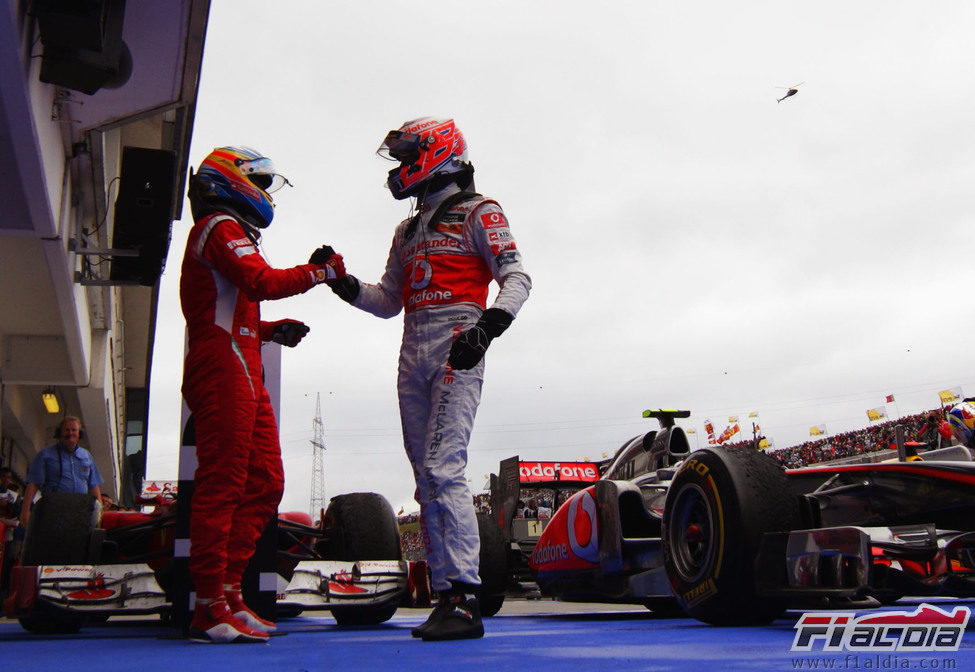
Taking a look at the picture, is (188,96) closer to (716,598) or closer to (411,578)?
(411,578)

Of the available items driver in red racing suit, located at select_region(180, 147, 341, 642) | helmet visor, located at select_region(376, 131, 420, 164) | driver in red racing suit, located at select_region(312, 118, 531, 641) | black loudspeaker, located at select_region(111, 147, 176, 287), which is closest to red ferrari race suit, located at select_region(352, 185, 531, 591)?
driver in red racing suit, located at select_region(312, 118, 531, 641)

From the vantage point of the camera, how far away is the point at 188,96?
8047mm

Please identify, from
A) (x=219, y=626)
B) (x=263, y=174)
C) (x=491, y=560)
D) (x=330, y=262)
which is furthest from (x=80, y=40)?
(x=491, y=560)

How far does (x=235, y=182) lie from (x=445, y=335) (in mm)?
1082

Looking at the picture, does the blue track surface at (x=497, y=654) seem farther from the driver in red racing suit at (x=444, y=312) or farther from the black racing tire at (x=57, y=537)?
the black racing tire at (x=57, y=537)

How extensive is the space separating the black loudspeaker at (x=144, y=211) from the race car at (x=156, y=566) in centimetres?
358

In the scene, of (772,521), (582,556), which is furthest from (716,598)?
(582,556)

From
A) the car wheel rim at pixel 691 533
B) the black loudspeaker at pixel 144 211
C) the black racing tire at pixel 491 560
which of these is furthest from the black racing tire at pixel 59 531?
the black loudspeaker at pixel 144 211

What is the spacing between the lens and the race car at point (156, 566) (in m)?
3.83

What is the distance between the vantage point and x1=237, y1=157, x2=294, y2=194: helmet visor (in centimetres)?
364

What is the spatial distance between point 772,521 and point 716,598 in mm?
363

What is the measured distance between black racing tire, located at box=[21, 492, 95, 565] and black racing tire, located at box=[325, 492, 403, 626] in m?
1.23

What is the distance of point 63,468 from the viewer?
6797 millimetres

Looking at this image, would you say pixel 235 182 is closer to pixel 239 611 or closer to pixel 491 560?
pixel 239 611
